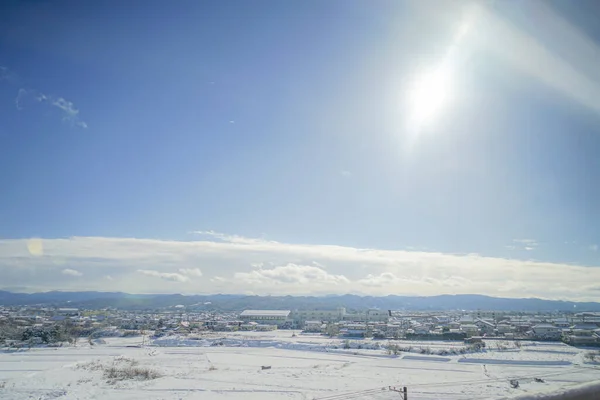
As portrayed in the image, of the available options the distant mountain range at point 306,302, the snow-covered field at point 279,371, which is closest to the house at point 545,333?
the snow-covered field at point 279,371

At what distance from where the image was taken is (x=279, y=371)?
21.8 meters

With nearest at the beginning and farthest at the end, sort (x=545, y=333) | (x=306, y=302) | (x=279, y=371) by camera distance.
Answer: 1. (x=279, y=371)
2. (x=545, y=333)
3. (x=306, y=302)

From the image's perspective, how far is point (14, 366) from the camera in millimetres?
23281

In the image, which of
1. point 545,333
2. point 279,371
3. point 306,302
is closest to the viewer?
point 279,371

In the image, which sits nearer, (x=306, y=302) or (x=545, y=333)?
(x=545, y=333)

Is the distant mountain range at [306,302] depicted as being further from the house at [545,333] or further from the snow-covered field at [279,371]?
the snow-covered field at [279,371]

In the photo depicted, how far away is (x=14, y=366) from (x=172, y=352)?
9891 millimetres

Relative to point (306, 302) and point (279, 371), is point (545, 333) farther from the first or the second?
point (306, 302)

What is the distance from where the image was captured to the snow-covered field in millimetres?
16688

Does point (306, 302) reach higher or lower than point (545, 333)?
lower

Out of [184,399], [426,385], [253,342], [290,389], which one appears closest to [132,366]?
[184,399]

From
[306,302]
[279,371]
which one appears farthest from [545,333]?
[306,302]

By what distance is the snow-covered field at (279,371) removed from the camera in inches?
657

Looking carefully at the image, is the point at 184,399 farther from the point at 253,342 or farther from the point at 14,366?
the point at 253,342
